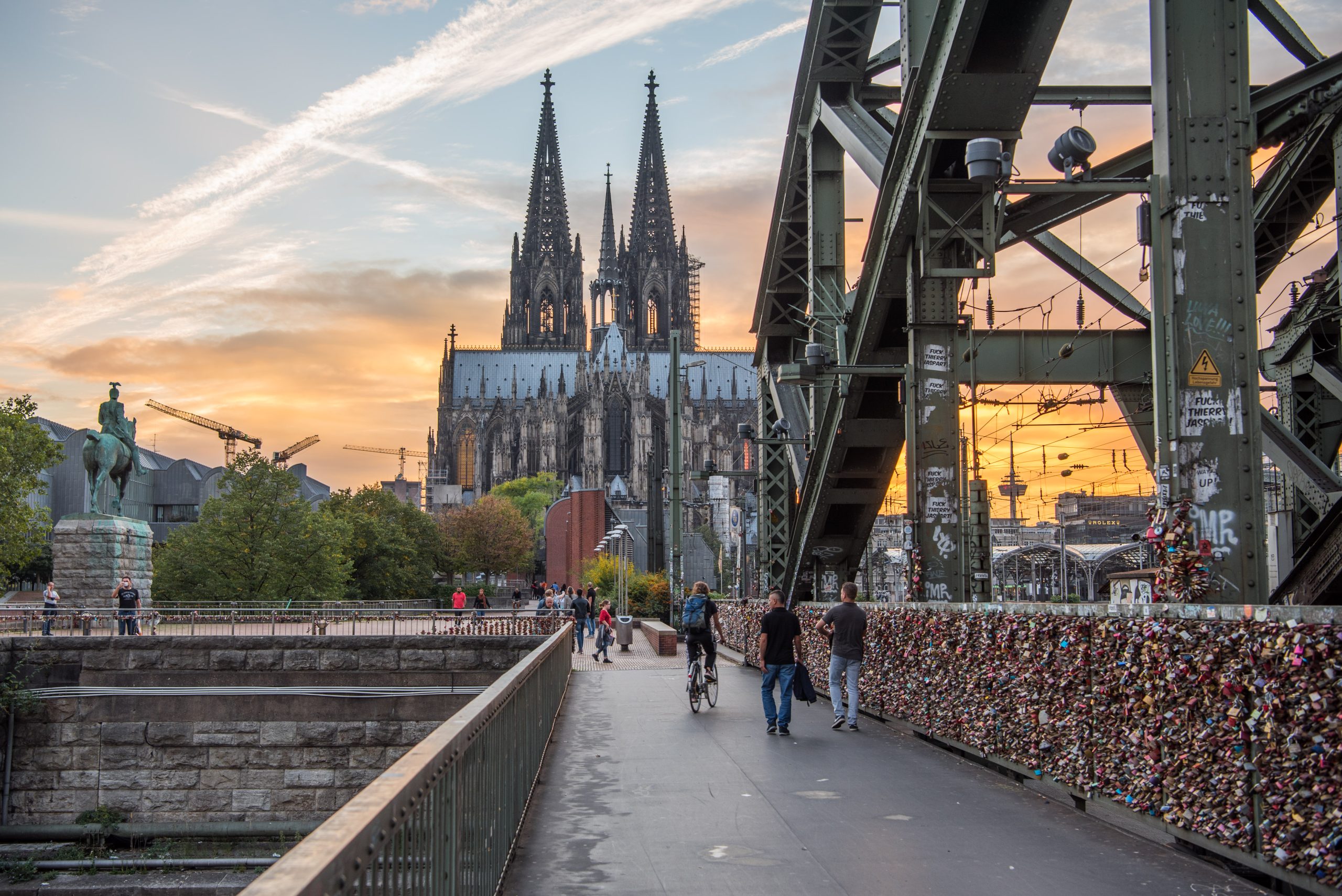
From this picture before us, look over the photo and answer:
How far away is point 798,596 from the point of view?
69.2 feet

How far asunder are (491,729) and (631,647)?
30.1 m

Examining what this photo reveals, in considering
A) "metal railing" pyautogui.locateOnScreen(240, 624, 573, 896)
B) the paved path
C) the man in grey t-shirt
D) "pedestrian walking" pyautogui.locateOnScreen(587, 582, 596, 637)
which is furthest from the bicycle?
"pedestrian walking" pyautogui.locateOnScreen(587, 582, 596, 637)

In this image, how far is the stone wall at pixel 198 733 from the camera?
2527 centimetres

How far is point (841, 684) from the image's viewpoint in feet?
43.1

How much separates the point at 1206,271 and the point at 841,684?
6312mm

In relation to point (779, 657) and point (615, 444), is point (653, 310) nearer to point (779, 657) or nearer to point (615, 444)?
point (615, 444)

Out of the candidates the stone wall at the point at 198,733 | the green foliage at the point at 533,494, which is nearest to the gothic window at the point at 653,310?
the green foliage at the point at 533,494

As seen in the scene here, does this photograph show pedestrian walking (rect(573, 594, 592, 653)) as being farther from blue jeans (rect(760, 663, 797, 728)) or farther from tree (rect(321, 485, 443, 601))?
tree (rect(321, 485, 443, 601))

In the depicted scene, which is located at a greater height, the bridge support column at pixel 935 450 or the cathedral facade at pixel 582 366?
the cathedral facade at pixel 582 366

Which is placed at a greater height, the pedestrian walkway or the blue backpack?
the blue backpack

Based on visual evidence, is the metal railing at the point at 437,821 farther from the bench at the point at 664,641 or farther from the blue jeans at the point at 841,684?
the bench at the point at 664,641

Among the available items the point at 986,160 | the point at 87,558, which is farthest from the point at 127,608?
the point at 986,160

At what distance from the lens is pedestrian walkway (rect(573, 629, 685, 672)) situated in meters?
26.2

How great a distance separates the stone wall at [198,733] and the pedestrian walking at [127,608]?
102 inches
